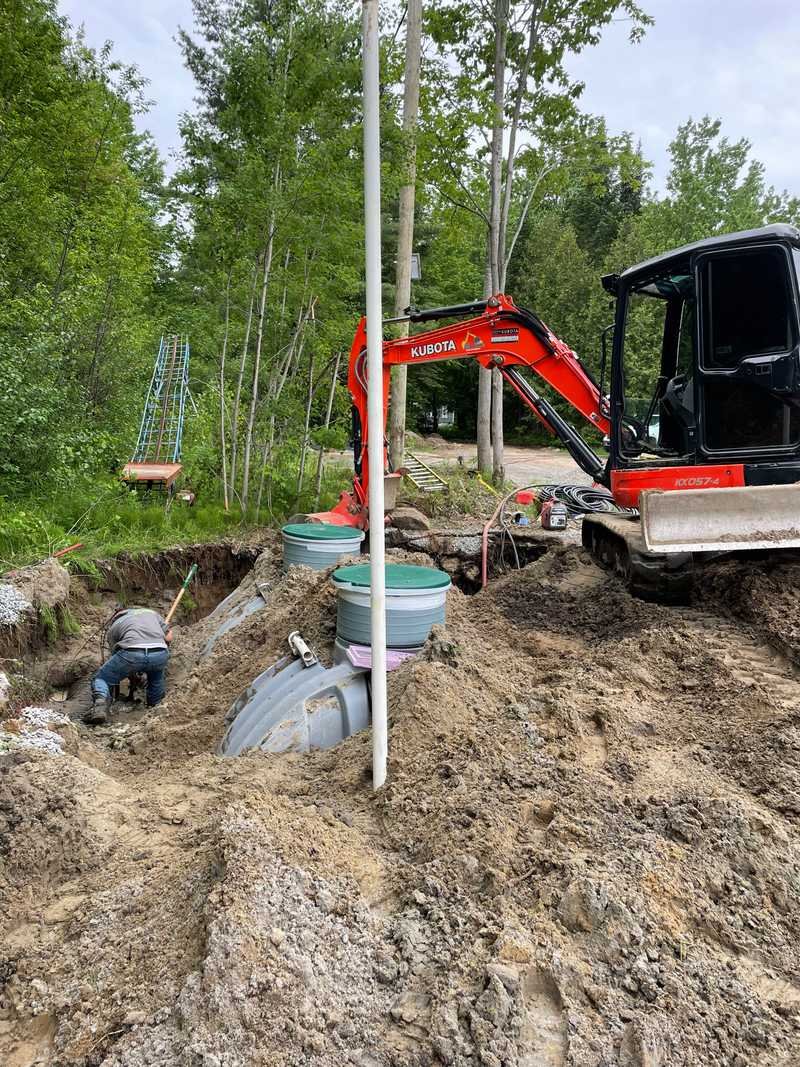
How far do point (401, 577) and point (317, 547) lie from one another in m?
2.12

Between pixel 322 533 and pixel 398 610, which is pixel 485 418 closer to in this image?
pixel 322 533

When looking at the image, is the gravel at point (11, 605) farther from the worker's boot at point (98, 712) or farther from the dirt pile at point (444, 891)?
the dirt pile at point (444, 891)

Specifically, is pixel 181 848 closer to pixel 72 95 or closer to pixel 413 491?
pixel 413 491

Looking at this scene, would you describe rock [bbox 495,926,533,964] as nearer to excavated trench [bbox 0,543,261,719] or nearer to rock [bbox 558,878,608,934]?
rock [bbox 558,878,608,934]

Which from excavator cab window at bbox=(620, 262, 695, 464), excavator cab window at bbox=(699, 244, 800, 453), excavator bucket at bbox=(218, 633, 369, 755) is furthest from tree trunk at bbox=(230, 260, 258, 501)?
excavator cab window at bbox=(699, 244, 800, 453)

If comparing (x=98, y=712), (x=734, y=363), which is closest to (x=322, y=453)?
(x=98, y=712)

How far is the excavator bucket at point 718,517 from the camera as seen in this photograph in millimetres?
4539

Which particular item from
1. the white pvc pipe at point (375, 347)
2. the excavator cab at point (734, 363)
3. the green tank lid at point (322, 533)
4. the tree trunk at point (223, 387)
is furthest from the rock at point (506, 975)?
the tree trunk at point (223, 387)

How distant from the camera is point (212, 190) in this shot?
33.8 ft

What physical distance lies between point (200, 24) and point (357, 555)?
81.0 feet

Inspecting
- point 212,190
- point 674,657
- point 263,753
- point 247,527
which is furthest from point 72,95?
point 674,657

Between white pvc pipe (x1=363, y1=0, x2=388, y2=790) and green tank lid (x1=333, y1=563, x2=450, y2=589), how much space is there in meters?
1.52

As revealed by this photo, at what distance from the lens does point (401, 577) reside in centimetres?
468

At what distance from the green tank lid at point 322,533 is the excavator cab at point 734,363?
8.52 ft
